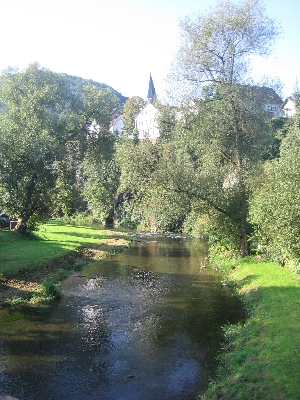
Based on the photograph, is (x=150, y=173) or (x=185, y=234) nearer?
(x=150, y=173)

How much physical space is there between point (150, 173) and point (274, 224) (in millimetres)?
12719

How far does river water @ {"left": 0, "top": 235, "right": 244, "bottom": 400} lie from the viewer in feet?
43.2

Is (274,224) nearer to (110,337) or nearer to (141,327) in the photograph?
(141,327)

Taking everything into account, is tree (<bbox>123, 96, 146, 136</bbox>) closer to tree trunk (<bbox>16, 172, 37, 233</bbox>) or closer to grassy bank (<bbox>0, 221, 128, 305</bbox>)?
grassy bank (<bbox>0, 221, 128, 305</bbox>)

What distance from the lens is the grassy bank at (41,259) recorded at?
23.0 meters

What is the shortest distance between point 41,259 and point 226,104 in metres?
19.6

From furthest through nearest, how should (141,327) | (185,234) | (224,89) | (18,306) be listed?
(185,234), (224,89), (18,306), (141,327)

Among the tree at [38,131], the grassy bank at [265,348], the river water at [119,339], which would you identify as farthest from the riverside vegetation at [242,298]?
the tree at [38,131]

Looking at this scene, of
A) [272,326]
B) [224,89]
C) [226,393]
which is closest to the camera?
[226,393]

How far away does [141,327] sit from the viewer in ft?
61.6

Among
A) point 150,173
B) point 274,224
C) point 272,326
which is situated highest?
point 150,173

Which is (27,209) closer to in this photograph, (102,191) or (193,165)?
(193,165)

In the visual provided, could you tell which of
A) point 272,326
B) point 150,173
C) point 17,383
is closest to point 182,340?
point 272,326

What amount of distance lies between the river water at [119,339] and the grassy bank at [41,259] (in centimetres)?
159
